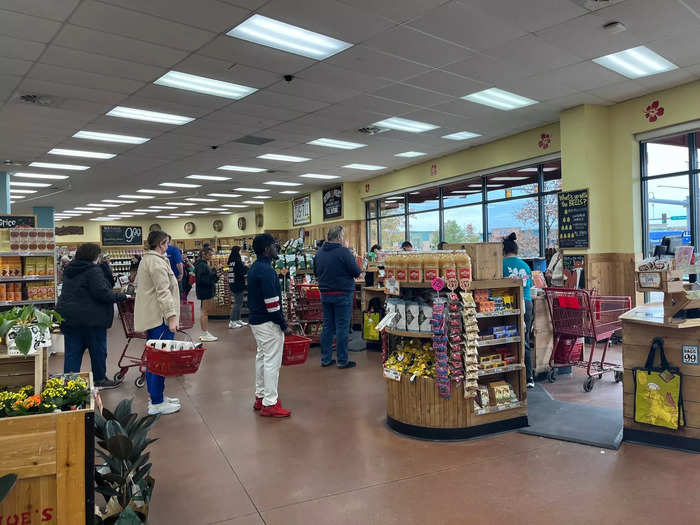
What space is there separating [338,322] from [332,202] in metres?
10.4

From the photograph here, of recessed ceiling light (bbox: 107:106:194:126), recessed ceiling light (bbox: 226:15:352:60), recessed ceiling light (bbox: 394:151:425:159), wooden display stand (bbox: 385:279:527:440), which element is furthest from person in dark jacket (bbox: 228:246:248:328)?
wooden display stand (bbox: 385:279:527:440)

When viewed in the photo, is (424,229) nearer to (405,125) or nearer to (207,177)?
(405,125)

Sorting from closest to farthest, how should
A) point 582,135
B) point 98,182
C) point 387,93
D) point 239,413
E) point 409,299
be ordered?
1. point 409,299
2. point 239,413
3. point 387,93
4. point 582,135
5. point 98,182

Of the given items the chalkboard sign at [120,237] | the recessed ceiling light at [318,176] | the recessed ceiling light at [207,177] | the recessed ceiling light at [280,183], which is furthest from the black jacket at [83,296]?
the recessed ceiling light at [280,183]

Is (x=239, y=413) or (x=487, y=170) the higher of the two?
(x=487, y=170)

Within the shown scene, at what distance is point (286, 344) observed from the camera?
15.2 feet

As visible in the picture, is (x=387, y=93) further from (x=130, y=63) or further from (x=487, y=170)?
(x=487, y=170)

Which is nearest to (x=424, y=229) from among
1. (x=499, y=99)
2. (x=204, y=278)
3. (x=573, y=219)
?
(x=573, y=219)

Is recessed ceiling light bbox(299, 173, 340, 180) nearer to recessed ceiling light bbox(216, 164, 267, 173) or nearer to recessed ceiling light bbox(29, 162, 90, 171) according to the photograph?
recessed ceiling light bbox(216, 164, 267, 173)

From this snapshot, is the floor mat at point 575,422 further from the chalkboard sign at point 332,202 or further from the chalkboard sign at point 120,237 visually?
the chalkboard sign at point 120,237

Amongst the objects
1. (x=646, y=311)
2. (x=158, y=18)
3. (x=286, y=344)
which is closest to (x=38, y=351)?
(x=286, y=344)

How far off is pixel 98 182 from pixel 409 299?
1264 centimetres

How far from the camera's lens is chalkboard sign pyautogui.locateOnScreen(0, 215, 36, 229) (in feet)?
24.3

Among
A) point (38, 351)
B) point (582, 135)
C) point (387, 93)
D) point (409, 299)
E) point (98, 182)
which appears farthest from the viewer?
point (98, 182)
